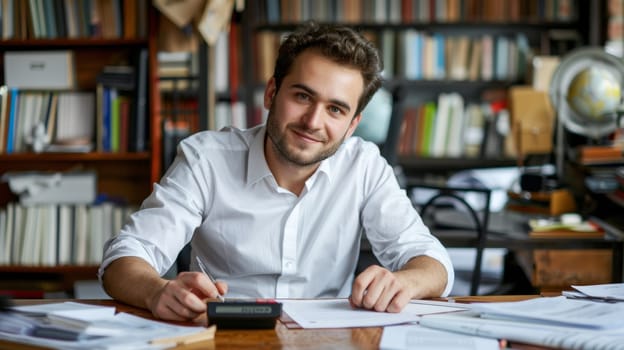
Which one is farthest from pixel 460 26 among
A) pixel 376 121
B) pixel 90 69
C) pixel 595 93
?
pixel 90 69

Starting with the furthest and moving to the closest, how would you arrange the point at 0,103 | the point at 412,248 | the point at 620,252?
the point at 0,103 → the point at 620,252 → the point at 412,248

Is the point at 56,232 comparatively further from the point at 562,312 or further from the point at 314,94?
the point at 562,312

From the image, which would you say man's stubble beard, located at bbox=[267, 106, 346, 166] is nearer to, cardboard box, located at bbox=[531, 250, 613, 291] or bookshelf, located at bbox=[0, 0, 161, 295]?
cardboard box, located at bbox=[531, 250, 613, 291]

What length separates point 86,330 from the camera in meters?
1.22

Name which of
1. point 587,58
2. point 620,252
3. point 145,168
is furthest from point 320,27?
point 145,168

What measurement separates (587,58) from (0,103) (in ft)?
8.41

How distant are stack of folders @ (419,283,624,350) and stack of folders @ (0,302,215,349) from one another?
0.40m

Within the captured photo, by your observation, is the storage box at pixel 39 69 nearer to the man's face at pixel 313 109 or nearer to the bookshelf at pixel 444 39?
the bookshelf at pixel 444 39

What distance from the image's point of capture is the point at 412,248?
184 cm

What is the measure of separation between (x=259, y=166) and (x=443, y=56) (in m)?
3.38

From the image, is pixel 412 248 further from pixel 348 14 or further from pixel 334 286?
pixel 348 14

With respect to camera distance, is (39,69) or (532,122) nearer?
(532,122)

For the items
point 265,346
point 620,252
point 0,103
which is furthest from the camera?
point 0,103

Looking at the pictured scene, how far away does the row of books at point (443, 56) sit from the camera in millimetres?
5078
